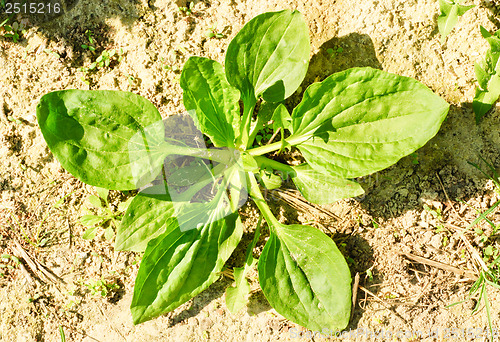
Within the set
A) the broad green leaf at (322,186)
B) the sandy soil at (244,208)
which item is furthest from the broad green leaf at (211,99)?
the broad green leaf at (322,186)

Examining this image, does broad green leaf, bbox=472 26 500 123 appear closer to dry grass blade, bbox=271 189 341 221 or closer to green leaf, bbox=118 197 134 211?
dry grass blade, bbox=271 189 341 221

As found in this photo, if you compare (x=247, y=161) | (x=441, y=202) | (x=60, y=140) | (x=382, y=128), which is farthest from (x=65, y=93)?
(x=441, y=202)

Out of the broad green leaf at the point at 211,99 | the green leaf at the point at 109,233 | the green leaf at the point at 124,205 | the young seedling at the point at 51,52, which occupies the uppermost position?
the young seedling at the point at 51,52

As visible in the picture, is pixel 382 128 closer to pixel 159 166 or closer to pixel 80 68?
pixel 159 166

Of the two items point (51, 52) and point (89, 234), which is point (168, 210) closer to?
point (89, 234)

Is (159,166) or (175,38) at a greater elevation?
(175,38)

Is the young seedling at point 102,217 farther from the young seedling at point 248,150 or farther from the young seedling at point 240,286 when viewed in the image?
the young seedling at point 240,286

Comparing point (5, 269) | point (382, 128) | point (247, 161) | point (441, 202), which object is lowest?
point (5, 269)
